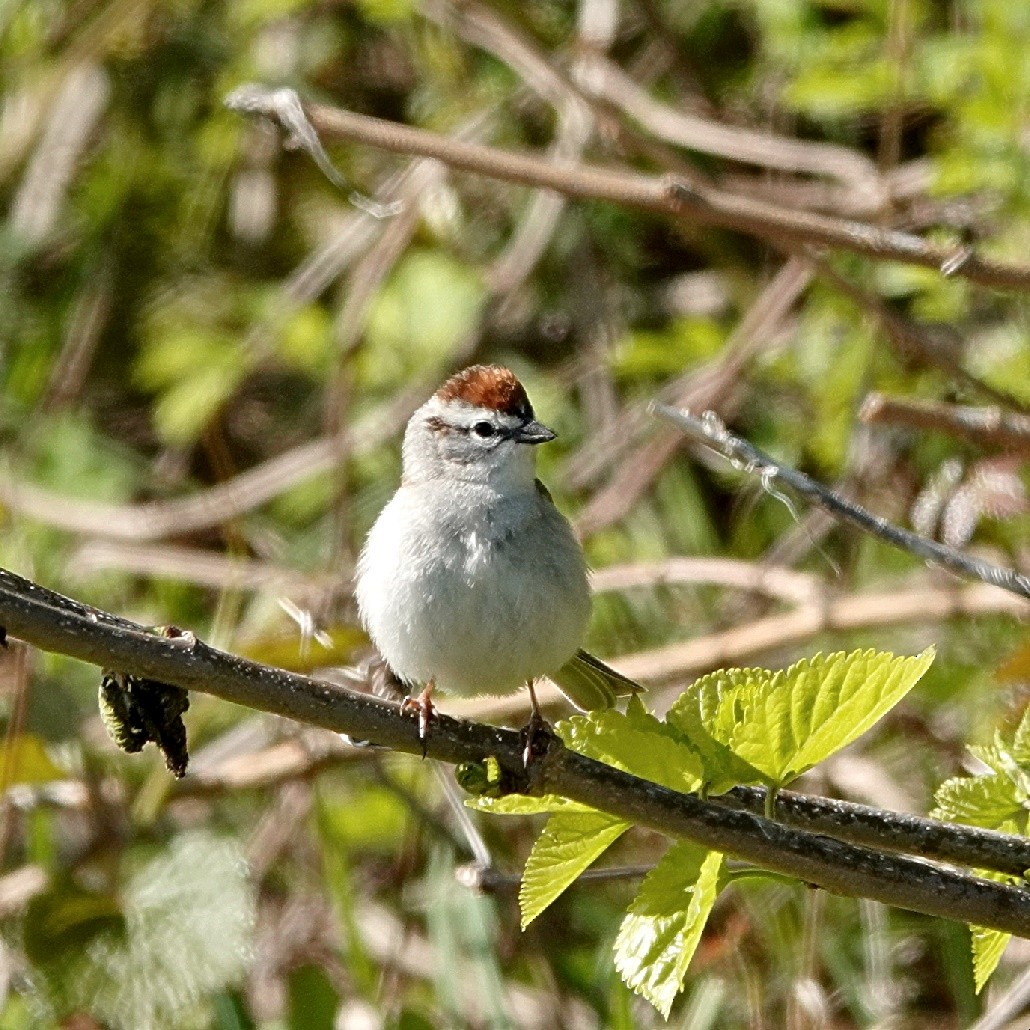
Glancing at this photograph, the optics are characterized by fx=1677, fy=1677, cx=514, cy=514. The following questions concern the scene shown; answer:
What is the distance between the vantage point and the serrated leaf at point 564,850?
169 cm

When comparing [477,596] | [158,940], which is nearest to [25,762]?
[158,940]

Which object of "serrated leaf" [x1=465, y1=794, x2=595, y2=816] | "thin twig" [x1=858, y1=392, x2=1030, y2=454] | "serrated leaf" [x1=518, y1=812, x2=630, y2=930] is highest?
"thin twig" [x1=858, y1=392, x2=1030, y2=454]

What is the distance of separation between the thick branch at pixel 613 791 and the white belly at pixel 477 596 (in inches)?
37.8

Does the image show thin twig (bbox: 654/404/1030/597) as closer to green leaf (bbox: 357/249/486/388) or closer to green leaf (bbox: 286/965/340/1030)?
green leaf (bbox: 286/965/340/1030)

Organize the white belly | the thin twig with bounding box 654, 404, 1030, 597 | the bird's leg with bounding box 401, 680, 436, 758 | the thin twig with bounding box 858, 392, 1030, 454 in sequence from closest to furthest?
the bird's leg with bounding box 401, 680, 436, 758
the thin twig with bounding box 654, 404, 1030, 597
the thin twig with bounding box 858, 392, 1030, 454
the white belly

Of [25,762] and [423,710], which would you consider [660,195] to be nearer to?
[423,710]

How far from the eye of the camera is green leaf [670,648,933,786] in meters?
1.63

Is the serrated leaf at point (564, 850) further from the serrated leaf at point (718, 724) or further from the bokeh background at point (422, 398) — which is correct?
the bokeh background at point (422, 398)

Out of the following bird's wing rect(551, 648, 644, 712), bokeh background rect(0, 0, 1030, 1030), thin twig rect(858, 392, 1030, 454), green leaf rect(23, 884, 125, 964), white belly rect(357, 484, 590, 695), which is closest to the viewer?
thin twig rect(858, 392, 1030, 454)

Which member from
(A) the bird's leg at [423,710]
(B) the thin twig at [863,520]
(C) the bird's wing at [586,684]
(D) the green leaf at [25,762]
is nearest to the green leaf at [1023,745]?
(B) the thin twig at [863,520]

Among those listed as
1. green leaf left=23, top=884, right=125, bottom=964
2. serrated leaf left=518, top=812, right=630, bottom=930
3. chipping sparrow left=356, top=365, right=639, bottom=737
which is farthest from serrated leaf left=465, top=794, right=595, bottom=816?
green leaf left=23, top=884, right=125, bottom=964

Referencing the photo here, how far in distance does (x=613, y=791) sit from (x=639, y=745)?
69 millimetres

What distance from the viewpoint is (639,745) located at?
64.3 inches

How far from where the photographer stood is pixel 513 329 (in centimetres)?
494
